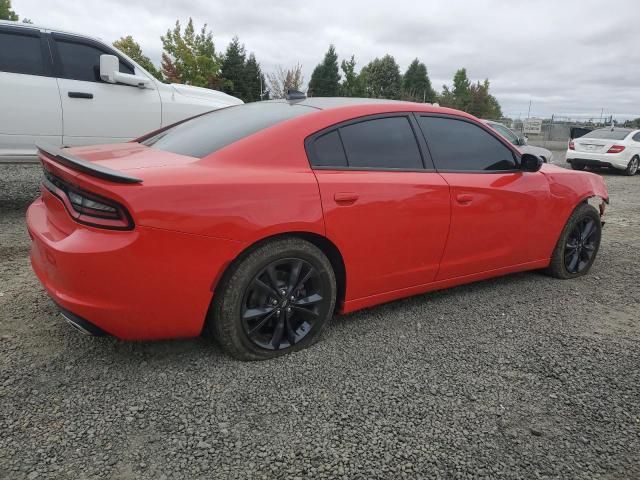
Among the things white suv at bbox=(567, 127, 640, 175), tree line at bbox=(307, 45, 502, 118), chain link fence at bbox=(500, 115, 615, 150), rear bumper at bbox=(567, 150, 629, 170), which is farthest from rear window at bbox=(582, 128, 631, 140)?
tree line at bbox=(307, 45, 502, 118)

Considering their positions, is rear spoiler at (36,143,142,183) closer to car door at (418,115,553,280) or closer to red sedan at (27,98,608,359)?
red sedan at (27,98,608,359)

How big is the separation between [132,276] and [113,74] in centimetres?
409

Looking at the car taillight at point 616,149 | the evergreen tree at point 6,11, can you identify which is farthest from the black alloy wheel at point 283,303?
the evergreen tree at point 6,11

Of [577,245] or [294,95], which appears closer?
[294,95]

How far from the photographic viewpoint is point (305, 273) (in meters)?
2.64

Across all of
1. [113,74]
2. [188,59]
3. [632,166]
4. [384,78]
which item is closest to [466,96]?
[384,78]

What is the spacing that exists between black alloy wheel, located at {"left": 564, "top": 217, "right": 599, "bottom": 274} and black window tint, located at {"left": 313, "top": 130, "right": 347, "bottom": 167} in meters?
2.41

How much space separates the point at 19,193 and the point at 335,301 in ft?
18.0

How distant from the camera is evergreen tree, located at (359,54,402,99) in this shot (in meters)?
46.0

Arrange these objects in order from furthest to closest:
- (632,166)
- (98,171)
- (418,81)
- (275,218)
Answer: (418,81) → (632,166) → (275,218) → (98,171)

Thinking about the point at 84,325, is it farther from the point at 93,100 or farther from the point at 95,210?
the point at 93,100

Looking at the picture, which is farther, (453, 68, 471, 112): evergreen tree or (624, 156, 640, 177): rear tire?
(453, 68, 471, 112): evergreen tree

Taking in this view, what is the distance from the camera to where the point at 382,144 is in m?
2.97

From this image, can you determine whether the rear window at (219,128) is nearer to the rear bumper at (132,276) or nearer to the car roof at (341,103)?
the car roof at (341,103)
